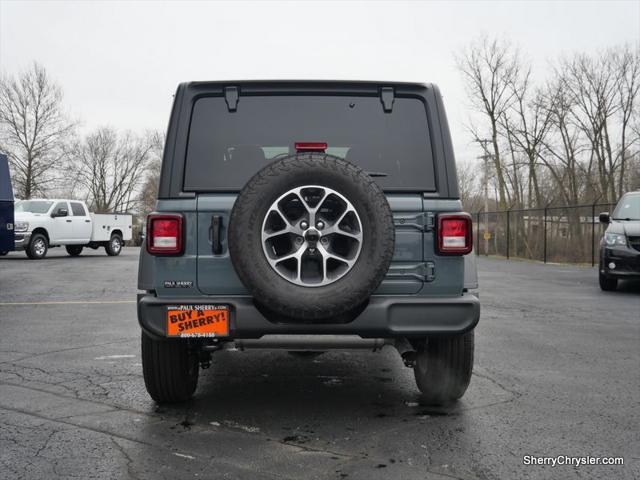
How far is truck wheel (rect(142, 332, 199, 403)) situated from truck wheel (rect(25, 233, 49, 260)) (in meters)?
17.9

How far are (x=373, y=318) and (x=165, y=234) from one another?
4.15 feet

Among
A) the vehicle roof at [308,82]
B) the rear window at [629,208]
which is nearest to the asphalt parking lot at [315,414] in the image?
the vehicle roof at [308,82]

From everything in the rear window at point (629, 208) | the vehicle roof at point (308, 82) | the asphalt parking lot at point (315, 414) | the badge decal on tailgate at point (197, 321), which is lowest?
the asphalt parking lot at point (315, 414)

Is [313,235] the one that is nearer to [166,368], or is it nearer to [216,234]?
[216,234]

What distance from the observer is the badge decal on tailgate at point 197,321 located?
11.9 ft

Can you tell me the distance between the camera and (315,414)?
408 centimetres

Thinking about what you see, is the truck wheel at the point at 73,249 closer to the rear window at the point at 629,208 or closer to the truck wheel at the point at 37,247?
the truck wheel at the point at 37,247

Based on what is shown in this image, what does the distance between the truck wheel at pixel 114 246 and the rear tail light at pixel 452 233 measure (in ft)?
75.4

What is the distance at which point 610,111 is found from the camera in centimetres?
3152

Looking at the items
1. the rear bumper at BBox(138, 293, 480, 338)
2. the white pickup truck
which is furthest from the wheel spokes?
the white pickup truck

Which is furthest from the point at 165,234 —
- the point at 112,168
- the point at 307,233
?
the point at 112,168

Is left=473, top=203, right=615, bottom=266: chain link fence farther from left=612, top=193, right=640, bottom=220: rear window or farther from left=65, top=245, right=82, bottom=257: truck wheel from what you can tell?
left=65, top=245, right=82, bottom=257: truck wheel

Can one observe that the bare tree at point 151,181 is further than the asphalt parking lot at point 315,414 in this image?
Yes

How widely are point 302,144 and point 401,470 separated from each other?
5.89 ft
